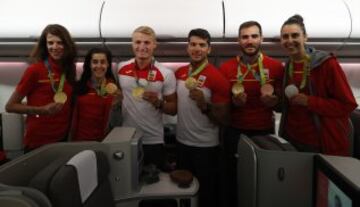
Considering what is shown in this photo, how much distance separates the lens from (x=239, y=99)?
254 cm

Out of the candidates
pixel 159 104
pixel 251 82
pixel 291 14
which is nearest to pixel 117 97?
pixel 159 104

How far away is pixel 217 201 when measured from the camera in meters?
3.04

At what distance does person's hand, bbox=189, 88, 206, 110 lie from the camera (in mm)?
2467

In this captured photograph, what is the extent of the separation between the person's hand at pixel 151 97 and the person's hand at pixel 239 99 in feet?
1.94

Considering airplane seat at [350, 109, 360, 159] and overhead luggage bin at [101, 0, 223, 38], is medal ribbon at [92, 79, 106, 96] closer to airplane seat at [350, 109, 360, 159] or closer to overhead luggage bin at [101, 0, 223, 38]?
overhead luggage bin at [101, 0, 223, 38]

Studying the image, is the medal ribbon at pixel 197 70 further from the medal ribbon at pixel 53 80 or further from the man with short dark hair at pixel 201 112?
the medal ribbon at pixel 53 80

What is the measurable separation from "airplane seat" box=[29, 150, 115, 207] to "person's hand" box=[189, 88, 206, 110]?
3.22 feet

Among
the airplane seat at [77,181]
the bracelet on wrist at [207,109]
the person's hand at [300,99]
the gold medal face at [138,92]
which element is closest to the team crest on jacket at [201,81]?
the bracelet on wrist at [207,109]

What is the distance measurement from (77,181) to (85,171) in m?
0.10

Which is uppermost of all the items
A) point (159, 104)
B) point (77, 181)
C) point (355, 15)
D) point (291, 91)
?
point (355, 15)

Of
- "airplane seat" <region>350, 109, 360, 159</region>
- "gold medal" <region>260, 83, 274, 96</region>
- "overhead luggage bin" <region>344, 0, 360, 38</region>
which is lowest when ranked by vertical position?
"airplane seat" <region>350, 109, 360, 159</region>

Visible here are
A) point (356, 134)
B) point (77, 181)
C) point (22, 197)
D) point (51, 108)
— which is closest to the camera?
point (22, 197)

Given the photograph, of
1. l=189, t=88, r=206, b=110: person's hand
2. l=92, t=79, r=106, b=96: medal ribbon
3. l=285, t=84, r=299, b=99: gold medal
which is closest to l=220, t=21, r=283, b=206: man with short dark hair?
l=189, t=88, r=206, b=110: person's hand

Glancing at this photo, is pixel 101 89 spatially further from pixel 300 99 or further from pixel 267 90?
pixel 300 99
